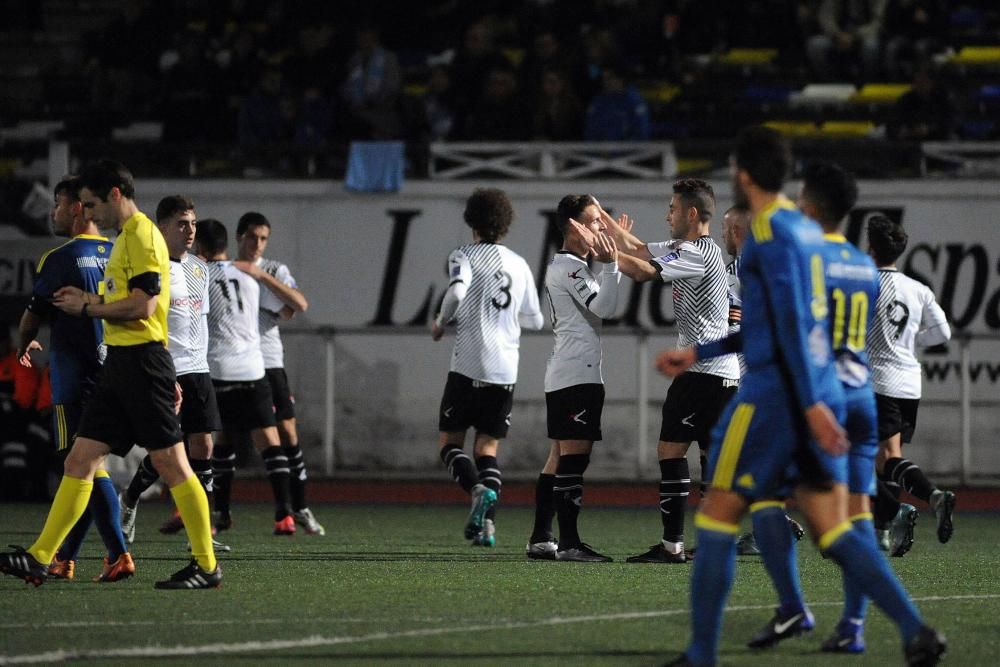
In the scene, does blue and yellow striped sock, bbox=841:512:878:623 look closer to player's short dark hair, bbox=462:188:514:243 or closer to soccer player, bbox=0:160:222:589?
soccer player, bbox=0:160:222:589

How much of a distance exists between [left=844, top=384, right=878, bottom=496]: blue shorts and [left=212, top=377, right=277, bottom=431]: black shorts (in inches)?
235

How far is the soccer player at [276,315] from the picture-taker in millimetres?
11602

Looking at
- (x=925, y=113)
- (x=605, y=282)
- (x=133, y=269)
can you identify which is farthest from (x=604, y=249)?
(x=925, y=113)

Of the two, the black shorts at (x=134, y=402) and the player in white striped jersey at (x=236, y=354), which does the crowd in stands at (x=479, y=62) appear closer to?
the player in white striped jersey at (x=236, y=354)

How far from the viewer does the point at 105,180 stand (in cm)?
810

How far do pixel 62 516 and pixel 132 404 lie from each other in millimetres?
671

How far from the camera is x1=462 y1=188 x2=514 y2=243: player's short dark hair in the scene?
10.7m

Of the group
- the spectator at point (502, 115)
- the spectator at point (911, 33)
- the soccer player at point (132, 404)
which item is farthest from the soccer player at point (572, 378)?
the spectator at point (911, 33)

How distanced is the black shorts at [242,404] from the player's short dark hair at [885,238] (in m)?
4.31

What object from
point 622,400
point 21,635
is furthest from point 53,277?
point 622,400

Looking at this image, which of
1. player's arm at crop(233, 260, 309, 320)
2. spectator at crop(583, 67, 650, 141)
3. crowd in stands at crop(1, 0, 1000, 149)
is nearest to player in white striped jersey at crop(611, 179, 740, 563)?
player's arm at crop(233, 260, 309, 320)

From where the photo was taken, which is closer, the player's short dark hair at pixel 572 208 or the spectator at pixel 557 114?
the player's short dark hair at pixel 572 208

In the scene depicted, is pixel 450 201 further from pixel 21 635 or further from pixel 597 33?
pixel 21 635

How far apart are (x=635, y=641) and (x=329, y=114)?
45.8ft
